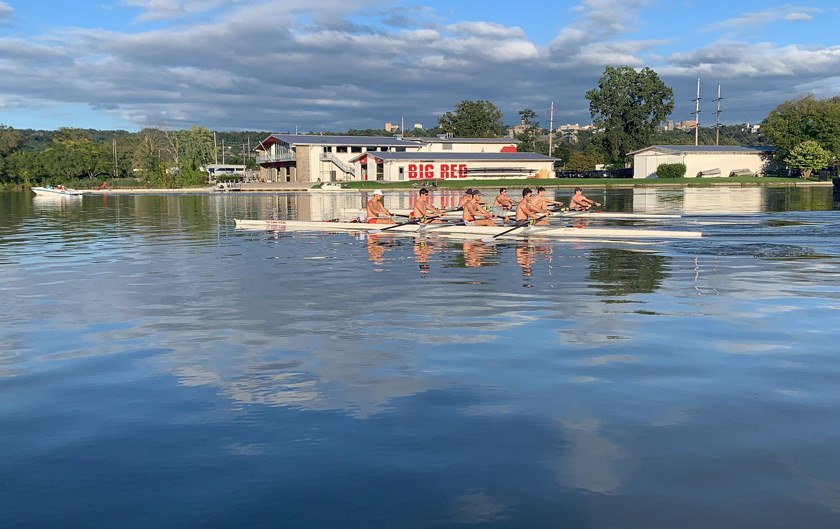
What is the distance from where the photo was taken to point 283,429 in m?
7.00

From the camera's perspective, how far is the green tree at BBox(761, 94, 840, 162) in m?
88.8

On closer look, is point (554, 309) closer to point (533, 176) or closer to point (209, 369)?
point (209, 369)

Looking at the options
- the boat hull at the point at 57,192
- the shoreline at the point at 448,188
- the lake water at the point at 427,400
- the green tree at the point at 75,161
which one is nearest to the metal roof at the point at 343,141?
the shoreline at the point at 448,188

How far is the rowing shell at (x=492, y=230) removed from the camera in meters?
22.6

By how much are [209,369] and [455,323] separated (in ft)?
13.0

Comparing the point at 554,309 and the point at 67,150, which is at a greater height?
the point at 67,150

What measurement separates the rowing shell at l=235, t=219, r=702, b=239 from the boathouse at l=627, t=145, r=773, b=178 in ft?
244

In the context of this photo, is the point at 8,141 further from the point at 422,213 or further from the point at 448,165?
the point at 422,213

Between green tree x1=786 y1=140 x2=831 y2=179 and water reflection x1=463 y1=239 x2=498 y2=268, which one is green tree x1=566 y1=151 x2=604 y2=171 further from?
water reflection x1=463 y1=239 x2=498 y2=268

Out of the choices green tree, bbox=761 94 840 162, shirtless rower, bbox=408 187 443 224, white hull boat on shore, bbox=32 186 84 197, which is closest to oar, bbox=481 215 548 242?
shirtless rower, bbox=408 187 443 224

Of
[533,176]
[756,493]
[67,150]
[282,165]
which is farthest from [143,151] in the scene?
[756,493]

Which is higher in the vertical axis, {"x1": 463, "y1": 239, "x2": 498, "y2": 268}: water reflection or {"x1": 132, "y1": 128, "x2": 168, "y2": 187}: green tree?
{"x1": 132, "y1": 128, "x2": 168, "y2": 187}: green tree

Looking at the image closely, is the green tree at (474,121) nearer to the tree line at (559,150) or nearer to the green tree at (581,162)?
the tree line at (559,150)

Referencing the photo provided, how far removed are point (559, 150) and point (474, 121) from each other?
15188mm
